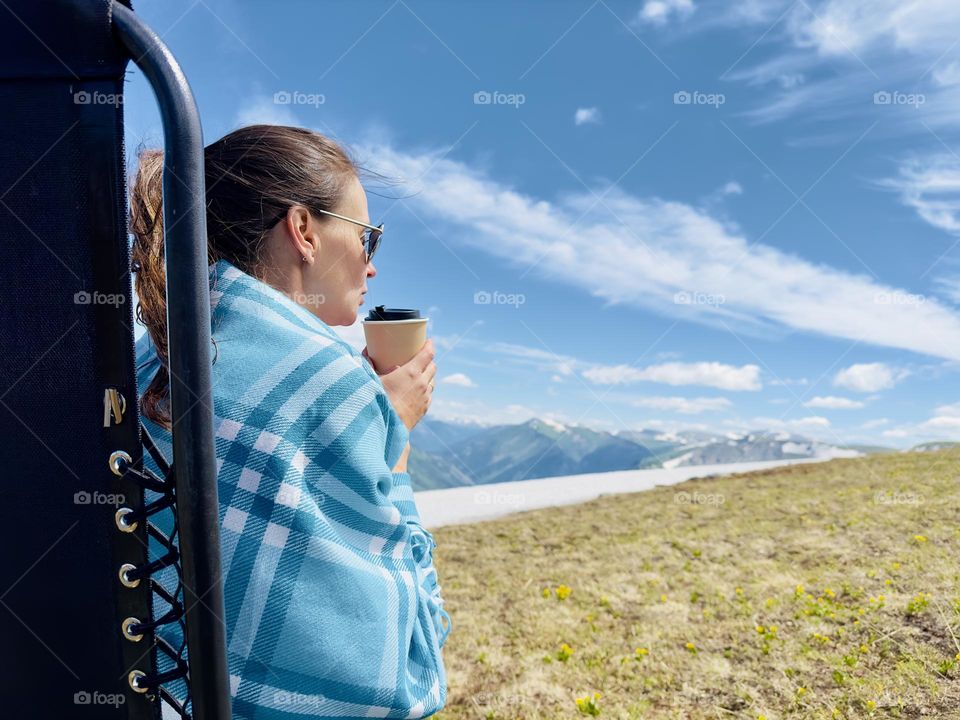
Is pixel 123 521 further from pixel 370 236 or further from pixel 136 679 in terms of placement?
pixel 370 236

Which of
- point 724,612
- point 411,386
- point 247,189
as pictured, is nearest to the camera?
point 247,189

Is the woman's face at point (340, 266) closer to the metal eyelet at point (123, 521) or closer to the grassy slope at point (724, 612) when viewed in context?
the metal eyelet at point (123, 521)

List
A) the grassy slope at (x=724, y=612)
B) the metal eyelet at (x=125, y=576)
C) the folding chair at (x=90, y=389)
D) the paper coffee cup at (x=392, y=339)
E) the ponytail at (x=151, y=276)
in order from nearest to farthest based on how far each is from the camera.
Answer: the folding chair at (x=90, y=389) → the metal eyelet at (x=125, y=576) → the ponytail at (x=151, y=276) → the paper coffee cup at (x=392, y=339) → the grassy slope at (x=724, y=612)

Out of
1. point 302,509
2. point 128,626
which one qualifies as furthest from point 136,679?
point 302,509

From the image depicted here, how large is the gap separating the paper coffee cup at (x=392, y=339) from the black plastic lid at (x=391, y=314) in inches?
0.9

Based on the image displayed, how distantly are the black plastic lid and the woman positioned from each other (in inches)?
26.6

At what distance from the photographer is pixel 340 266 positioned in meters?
1.79

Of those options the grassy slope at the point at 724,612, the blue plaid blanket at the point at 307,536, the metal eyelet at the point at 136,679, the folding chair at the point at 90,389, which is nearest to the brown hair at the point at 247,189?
the blue plaid blanket at the point at 307,536

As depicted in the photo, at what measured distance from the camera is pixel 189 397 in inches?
33.3

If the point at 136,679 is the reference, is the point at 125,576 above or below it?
above

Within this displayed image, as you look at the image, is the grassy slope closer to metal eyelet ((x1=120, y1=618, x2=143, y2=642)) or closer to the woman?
the woman

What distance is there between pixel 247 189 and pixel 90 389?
89 centimetres

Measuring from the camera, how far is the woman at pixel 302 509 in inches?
47.9

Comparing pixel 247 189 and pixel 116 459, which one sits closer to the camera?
pixel 116 459
